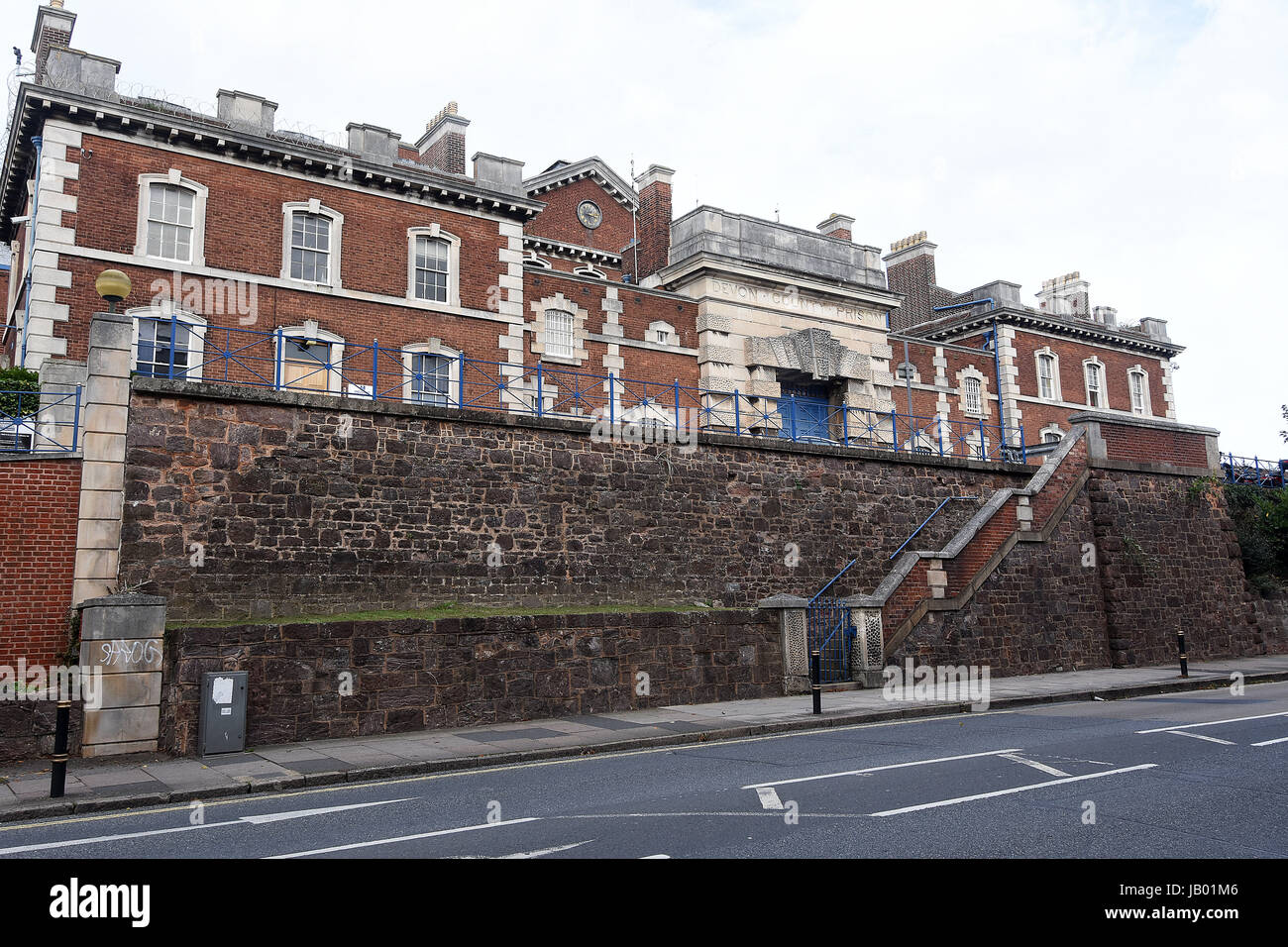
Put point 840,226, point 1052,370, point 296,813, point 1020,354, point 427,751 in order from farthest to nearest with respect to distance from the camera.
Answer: point 1052,370, point 1020,354, point 840,226, point 427,751, point 296,813

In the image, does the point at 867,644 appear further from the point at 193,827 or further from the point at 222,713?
the point at 193,827

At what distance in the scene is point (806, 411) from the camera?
97.8 ft

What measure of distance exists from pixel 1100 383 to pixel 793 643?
30.2m

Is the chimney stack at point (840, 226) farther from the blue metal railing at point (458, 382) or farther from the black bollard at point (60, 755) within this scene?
the black bollard at point (60, 755)

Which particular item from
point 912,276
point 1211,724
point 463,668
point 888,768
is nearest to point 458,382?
point 463,668

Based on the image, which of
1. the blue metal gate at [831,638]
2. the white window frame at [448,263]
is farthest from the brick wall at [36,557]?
the blue metal gate at [831,638]

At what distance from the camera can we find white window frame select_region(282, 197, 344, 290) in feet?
71.2

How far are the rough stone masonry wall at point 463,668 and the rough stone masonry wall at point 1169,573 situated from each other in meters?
10.8

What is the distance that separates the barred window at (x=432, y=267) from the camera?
23.6 meters

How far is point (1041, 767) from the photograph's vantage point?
9.78 m

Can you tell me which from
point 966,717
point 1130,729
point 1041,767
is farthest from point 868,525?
point 1041,767

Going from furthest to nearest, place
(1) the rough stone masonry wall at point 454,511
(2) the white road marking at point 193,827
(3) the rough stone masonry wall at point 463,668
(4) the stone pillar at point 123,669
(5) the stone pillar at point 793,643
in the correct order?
(5) the stone pillar at point 793,643, (1) the rough stone masonry wall at point 454,511, (3) the rough stone masonry wall at point 463,668, (4) the stone pillar at point 123,669, (2) the white road marking at point 193,827

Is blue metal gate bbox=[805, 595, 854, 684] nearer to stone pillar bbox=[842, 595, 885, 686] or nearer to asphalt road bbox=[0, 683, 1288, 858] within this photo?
stone pillar bbox=[842, 595, 885, 686]

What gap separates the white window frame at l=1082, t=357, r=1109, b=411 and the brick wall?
128 feet
